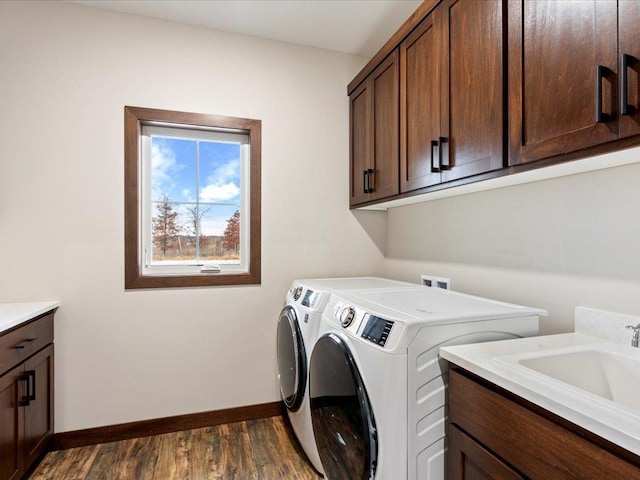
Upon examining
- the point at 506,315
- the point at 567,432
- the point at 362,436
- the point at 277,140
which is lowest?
the point at 362,436

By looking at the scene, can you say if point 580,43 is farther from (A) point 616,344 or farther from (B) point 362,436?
(B) point 362,436

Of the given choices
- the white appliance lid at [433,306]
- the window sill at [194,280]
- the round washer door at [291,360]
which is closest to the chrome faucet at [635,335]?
the white appliance lid at [433,306]

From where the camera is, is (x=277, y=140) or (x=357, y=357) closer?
(x=357, y=357)

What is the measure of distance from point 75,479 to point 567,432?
2.09 meters

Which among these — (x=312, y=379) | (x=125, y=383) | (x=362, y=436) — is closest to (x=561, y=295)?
(x=362, y=436)

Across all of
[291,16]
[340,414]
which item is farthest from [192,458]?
[291,16]

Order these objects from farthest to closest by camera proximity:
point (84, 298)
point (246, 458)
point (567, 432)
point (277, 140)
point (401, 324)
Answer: point (277, 140) < point (84, 298) < point (246, 458) < point (401, 324) < point (567, 432)

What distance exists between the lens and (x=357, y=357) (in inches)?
47.1

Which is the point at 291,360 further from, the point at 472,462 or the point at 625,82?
the point at 625,82

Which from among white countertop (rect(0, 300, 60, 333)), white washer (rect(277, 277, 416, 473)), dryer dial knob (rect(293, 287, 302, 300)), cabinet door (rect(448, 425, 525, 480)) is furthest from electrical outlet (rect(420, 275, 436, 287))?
white countertop (rect(0, 300, 60, 333))

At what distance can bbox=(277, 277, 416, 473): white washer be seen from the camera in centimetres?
166

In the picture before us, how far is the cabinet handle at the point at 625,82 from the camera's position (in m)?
0.83

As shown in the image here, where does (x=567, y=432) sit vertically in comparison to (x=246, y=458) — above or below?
above

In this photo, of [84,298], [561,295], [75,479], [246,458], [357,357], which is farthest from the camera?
[84,298]
